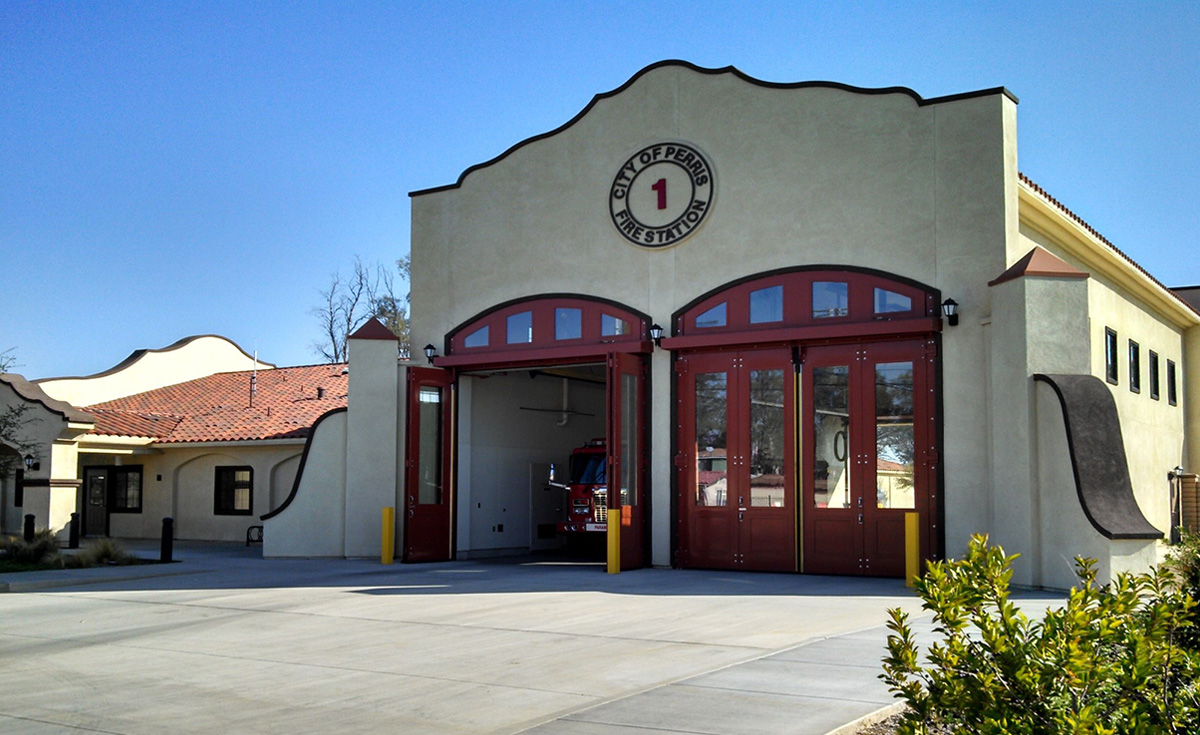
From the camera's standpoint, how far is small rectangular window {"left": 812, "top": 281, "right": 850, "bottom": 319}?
19.1 meters

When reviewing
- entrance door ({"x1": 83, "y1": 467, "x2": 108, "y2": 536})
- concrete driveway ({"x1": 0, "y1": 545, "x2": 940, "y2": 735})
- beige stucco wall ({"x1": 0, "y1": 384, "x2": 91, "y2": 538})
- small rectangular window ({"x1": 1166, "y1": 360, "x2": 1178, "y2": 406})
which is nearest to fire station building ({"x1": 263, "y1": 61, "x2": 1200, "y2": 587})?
small rectangular window ({"x1": 1166, "y1": 360, "x2": 1178, "y2": 406})

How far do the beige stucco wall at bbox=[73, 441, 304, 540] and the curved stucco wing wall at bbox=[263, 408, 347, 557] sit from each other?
640 cm

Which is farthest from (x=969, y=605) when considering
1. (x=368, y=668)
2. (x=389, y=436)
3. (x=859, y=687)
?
(x=389, y=436)

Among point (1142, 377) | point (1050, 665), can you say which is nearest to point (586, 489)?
point (1142, 377)

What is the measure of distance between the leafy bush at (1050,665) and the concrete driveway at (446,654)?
8.43 ft

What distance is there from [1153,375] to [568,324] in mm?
13891

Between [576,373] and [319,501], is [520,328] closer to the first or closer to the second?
[576,373]

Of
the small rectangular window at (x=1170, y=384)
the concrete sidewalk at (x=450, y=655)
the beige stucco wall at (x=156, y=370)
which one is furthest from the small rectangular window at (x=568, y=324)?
the beige stucco wall at (x=156, y=370)

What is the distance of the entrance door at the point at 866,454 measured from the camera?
18.2 meters

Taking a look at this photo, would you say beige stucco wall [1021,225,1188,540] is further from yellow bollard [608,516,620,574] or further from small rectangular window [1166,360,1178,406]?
yellow bollard [608,516,620,574]

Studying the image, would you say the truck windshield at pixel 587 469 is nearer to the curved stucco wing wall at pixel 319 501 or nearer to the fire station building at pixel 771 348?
the fire station building at pixel 771 348

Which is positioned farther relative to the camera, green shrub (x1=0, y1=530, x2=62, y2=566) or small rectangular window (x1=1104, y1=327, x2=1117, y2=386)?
green shrub (x1=0, y1=530, x2=62, y2=566)

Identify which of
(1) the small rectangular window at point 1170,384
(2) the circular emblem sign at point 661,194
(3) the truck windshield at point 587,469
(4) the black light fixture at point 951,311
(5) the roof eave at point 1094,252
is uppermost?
(2) the circular emblem sign at point 661,194

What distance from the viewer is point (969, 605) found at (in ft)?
16.8
